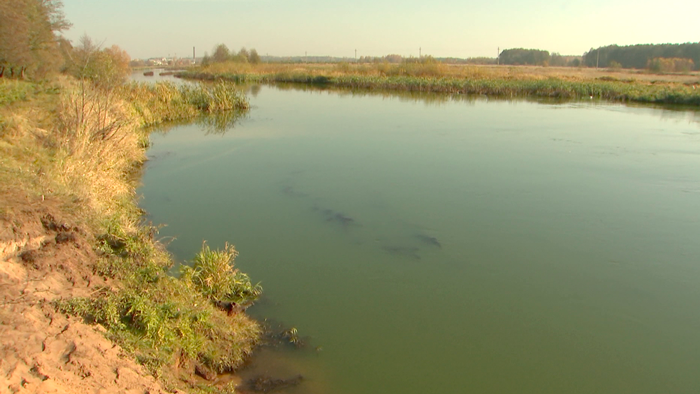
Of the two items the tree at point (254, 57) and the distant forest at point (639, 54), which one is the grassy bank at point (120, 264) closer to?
the tree at point (254, 57)

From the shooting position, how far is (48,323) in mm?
2791

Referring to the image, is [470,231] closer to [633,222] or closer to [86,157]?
[633,222]

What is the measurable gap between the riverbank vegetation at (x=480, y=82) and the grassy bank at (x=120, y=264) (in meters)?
21.8

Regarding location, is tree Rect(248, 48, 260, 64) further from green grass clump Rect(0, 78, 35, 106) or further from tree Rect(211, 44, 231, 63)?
green grass clump Rect(0, 78, 35, 106)

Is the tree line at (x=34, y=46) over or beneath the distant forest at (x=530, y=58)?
beneath

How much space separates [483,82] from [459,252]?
22987 millimetres

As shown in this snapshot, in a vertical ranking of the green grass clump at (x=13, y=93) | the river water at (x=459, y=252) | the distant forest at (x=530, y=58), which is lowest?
the river water at (x=459, y=252)

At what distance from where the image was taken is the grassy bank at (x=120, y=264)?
3.16 metres

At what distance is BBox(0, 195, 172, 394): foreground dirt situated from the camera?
2447 mm

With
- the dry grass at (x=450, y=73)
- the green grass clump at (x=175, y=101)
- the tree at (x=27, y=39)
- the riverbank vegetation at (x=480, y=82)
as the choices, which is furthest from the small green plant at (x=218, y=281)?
the dry grass at (x=450, y=73)

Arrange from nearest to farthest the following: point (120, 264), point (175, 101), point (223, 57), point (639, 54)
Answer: point (120, 264) → point (175, 101) → point (223, 57) → point (639, 54)

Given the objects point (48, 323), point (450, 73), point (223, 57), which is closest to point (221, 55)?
point (223, 57)

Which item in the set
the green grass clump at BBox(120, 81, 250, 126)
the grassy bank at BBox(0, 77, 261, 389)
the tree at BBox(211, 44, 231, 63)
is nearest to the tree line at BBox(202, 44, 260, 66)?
the tree at BBox(211, 44, 231, 63)

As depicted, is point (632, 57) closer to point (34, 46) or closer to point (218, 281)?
point (34, 46)
